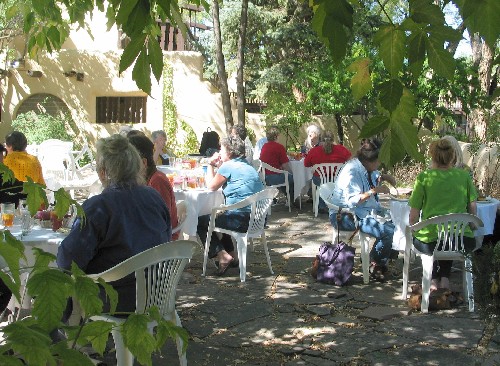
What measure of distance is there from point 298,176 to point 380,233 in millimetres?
4618

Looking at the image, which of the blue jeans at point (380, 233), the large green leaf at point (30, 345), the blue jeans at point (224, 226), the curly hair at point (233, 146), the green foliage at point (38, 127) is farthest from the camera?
the green foliage at point (38, 127)

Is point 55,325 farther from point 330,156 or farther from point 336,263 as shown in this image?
point 330,156

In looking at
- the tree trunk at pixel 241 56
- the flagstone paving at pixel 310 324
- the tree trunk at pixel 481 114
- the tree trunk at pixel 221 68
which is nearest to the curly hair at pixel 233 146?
the flagstone paving at pixel 310 324

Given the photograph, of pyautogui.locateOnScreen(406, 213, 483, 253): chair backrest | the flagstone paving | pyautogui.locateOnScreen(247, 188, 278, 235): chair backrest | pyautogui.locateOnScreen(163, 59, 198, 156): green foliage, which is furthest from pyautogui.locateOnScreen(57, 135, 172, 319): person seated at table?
pyautogui.locateOnScreen(163, 59, 198, 156): green foliage

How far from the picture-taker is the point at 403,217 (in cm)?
655

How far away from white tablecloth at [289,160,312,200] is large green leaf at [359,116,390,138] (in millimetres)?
9500

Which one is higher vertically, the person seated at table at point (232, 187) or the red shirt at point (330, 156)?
the red shirt at point (330, 156)

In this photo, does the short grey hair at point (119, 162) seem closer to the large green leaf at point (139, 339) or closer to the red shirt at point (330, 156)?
the large green leaf at point (139, 339)

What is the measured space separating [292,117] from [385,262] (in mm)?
10157

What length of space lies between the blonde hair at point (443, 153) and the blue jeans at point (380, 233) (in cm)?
97

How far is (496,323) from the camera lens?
391cm

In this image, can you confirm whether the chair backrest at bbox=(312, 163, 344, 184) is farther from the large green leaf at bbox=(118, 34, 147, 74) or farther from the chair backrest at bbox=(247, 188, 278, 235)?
the large green leaf at bbox=(118, 34, 147, 74)

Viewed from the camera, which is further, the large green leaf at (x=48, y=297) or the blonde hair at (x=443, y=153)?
the blonde hair at (x=443, y=153)

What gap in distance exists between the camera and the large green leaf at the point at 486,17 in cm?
172
